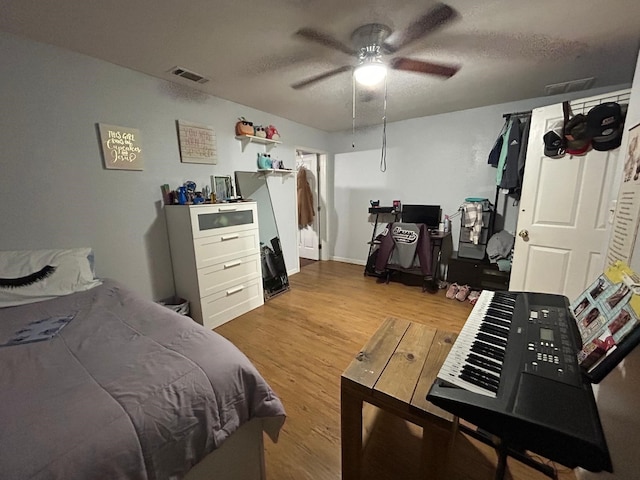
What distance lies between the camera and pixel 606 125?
6.24 ft

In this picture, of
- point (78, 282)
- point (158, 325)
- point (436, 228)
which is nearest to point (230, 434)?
point (158, 325)

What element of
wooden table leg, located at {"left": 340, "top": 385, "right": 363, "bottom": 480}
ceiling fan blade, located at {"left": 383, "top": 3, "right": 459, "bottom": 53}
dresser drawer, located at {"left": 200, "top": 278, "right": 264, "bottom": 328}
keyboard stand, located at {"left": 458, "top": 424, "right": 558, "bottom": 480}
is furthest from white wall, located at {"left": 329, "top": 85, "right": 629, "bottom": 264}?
wooden table leg, located at {"left": 340, "top": 385, "right": 363, "bottom": 480}

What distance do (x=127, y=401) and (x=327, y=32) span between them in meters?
2.15

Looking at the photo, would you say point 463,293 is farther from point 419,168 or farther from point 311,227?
point 311,227

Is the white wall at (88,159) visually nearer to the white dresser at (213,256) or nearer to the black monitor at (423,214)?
the white dresser at (213,256)

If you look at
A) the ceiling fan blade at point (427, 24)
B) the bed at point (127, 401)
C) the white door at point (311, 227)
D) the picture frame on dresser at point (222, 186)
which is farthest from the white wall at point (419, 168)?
the bed at point (127, 401)

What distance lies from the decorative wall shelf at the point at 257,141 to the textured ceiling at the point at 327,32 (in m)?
0.51

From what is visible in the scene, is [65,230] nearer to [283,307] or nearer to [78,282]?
[78,282]

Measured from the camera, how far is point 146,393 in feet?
2.74

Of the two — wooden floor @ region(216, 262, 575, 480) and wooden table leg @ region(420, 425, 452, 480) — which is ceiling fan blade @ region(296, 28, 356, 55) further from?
wooden floor @ region(216, 262, 575, 480)

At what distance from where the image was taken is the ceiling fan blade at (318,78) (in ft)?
6.98

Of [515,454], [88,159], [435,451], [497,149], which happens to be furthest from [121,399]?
[497,149]

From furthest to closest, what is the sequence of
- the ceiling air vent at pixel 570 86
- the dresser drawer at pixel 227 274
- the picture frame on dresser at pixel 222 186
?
the picture frame on dresser at pixel 222 186 < the dresser drawer at pixel 227 274 < the ceiling air vent at pixel 570 86

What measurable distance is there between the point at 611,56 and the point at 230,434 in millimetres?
3457
